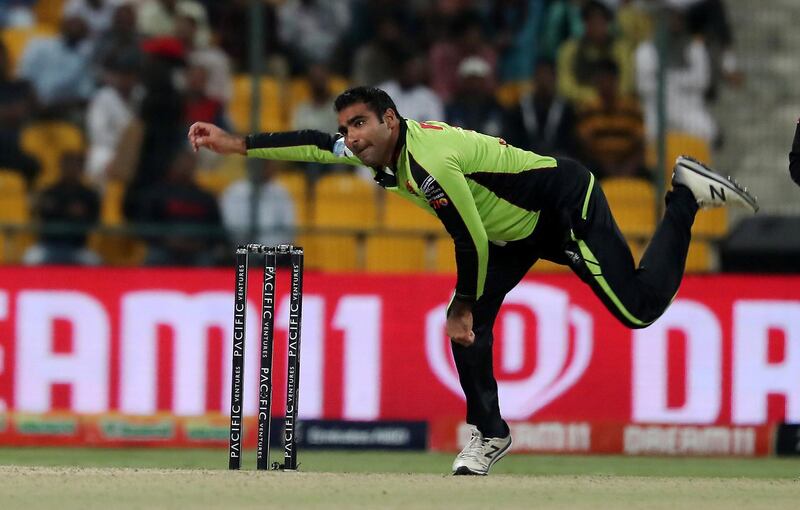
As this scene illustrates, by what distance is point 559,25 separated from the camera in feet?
43.2

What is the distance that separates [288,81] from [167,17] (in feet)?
4.25

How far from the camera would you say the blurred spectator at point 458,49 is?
13.6 metres

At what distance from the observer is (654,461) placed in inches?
435

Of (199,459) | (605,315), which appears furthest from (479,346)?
(605,315)

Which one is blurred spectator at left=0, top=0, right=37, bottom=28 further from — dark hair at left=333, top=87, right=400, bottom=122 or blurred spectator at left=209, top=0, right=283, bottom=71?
dark hair at left=333, top=87, right=400, bottom=122

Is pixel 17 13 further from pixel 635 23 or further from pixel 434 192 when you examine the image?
pixel 434 192

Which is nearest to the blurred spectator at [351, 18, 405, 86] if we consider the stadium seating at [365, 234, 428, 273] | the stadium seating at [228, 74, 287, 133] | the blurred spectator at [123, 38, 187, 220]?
the stadium seating at [228, 74, 287, 133]


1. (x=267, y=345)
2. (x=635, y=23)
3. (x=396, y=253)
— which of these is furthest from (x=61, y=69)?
(x=267, y=345)

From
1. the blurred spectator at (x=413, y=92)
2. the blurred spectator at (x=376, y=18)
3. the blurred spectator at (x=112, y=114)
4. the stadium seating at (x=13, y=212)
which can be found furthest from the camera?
the blurred spectator at (x=376, y=18)

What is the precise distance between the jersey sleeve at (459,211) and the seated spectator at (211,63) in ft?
18.5

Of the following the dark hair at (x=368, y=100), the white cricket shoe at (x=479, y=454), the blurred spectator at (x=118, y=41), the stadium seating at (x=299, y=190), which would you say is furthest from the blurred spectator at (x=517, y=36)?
the dark hair at (x=368, y=100)

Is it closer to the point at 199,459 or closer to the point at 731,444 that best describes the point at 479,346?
the point at 199,459

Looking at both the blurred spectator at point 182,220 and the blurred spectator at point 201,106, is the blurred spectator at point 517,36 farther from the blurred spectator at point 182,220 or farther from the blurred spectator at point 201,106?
the blurred spectator at point 182,220

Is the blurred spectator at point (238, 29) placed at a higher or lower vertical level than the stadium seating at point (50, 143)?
higher
